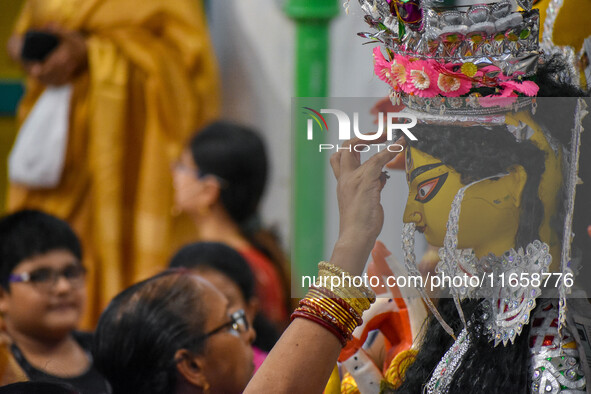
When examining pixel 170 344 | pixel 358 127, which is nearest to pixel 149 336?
pixel 170 344

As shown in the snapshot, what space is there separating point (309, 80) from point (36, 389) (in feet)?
7.01

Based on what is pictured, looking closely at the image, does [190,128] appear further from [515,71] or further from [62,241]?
[515,71]

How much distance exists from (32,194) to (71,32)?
2.32ft

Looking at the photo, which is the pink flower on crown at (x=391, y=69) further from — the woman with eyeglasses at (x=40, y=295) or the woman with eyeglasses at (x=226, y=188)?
the woman with eyeglasses at (x=226, y=188)

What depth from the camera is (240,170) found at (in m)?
3.38

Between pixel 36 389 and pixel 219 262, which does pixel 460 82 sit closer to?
pixel 36 389

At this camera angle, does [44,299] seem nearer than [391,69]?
No

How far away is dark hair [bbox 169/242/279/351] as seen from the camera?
93.0 inches

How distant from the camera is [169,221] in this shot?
12.1 feet

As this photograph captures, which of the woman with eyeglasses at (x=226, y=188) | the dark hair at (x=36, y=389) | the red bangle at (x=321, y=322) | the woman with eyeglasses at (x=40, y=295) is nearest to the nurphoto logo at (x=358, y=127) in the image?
the red bangle at (x=321, y=322)

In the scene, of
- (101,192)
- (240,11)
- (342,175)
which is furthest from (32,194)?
(342,175)

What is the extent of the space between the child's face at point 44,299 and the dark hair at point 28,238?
0.02 m

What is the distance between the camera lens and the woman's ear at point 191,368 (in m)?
1.54

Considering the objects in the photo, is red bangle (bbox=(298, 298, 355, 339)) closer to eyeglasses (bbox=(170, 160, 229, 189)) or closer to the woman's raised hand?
the woman's raised hand
